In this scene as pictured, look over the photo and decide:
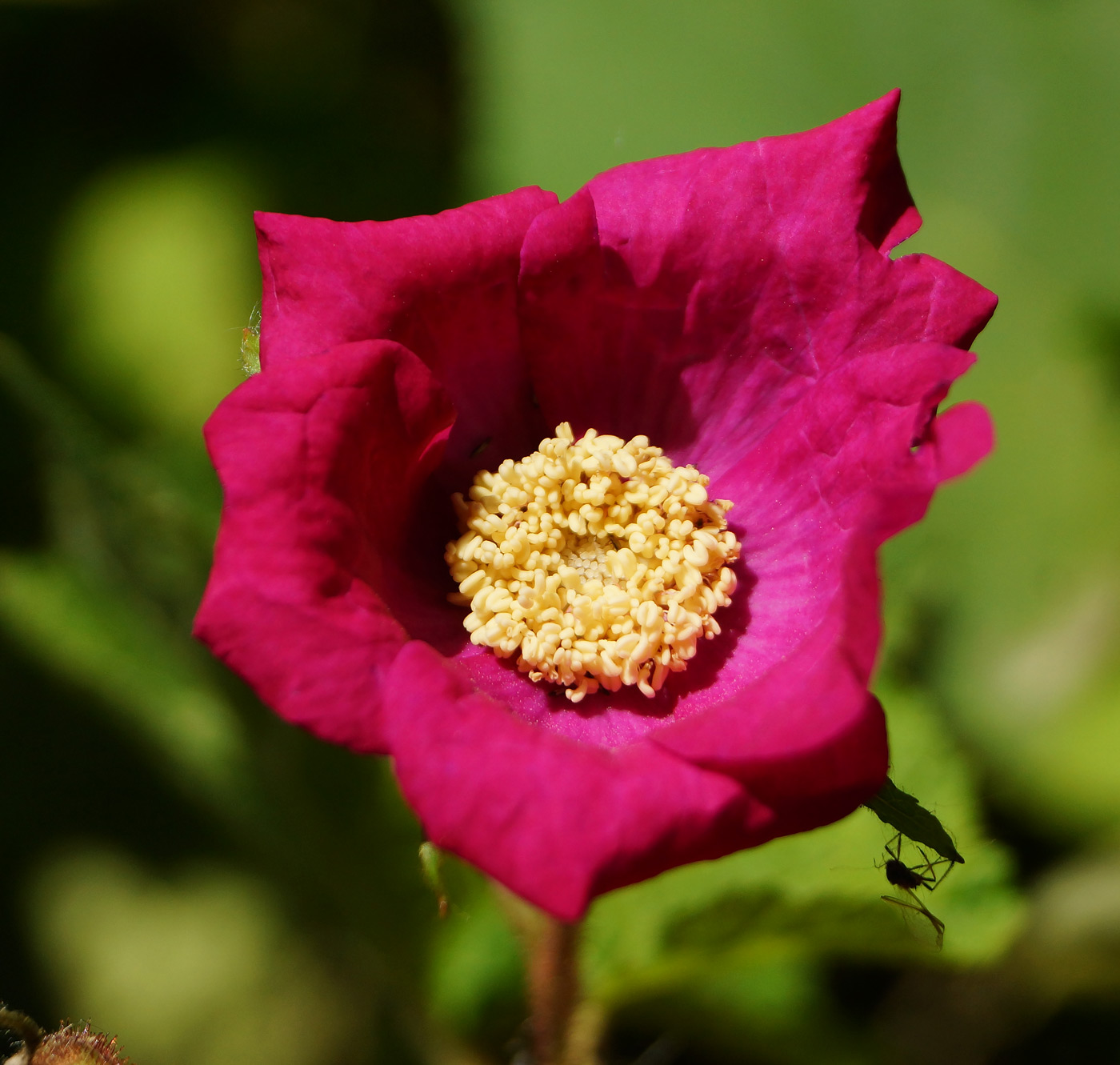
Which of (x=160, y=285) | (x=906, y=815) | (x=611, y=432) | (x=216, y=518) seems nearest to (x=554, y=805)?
(x=906, y=815)

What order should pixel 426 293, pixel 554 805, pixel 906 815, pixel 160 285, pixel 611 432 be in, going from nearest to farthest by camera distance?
pixel 554 805 < pixel 906 815 < pixel 426 293 < pixel 611 432 < pixel 160 285

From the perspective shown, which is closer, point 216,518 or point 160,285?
point 216,518

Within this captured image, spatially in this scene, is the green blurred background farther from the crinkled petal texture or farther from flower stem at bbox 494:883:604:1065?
the crinkled petal texture

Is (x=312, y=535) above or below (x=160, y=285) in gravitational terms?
above

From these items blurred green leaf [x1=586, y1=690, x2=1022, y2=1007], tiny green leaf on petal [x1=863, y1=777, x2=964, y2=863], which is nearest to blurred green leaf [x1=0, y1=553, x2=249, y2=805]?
blurred green leaf [x1=586, y1=690, x2=1022, y2=1007]

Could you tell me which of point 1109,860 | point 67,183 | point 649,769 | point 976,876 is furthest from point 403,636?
point 67,183

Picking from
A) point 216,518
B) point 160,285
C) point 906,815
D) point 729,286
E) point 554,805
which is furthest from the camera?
point 160,285

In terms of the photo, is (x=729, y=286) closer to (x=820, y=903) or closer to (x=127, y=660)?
(x=820, y=903)

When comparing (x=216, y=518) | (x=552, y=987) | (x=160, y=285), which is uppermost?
(x=160, y=285)
